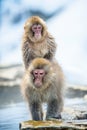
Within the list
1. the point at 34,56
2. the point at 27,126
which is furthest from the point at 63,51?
the point at 27,126

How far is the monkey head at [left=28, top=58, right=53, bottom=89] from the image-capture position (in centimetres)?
382

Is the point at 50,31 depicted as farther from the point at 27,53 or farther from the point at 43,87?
the point at 43,87

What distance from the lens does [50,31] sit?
4355 mm

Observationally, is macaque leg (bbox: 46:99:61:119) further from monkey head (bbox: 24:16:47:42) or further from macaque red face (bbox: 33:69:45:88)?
monkey head (bbox: 24:16:47:42)

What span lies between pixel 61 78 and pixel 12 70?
61 cm

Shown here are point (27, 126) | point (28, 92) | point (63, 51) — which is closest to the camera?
point (27, 126)

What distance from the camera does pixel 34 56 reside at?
13.4 feet

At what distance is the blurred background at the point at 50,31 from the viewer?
4336 mm

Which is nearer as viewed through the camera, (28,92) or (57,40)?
(28,92)

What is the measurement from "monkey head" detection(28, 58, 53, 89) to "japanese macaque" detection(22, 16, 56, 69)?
0.18 m

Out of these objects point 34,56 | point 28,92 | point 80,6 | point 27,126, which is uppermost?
point 80,6

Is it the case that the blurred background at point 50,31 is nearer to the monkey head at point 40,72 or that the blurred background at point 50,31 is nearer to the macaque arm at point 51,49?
the macaque arm at point 51,49

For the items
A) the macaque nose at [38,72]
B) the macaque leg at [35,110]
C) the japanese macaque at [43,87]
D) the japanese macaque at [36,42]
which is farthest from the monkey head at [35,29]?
the macaque leg at [35,110]

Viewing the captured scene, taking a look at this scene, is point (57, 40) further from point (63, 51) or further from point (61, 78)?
point (61, 78)
